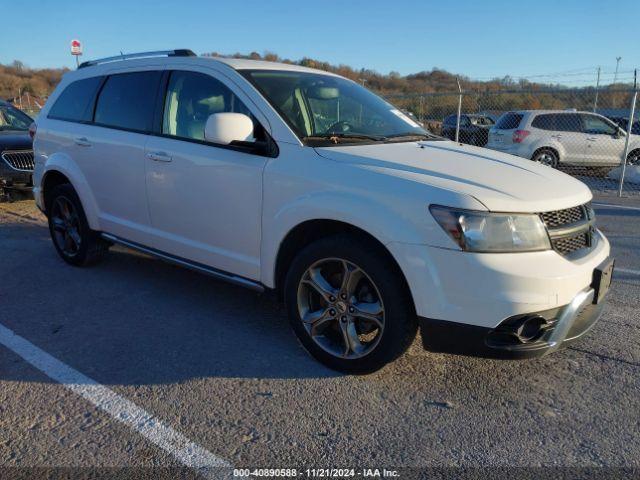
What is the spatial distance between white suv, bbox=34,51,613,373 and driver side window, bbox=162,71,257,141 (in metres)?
0.01

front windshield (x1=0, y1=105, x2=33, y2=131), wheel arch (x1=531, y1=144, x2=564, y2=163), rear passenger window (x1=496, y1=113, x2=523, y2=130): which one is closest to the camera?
front windshield (x1=0, y1=105, x2=33, y2=131)

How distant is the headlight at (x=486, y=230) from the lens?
8.75 ft

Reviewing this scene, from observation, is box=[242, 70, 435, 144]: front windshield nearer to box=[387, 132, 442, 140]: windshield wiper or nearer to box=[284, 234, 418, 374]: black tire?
box=[387, 132, 442, 140]: windshield wiper

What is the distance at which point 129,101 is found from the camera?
4535 mm

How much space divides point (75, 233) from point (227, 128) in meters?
2.72

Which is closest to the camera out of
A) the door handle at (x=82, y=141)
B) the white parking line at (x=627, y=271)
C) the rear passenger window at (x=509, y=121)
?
the door handle at (x=82, y=141)

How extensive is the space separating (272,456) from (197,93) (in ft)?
8.68

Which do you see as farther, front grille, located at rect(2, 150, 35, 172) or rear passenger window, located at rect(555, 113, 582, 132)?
rear passenger window, located at rect(555, 113, 582, 132)

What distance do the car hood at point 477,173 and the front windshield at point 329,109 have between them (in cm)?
26

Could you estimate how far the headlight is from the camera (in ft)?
8.75

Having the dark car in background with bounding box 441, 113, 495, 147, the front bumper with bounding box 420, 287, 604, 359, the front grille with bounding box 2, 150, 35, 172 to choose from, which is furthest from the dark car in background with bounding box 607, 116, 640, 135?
the front bumper with bounding box 420, 287, 604, 359

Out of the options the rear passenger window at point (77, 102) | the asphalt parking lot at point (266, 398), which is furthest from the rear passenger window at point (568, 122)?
the rear passenger window at point (77, 102)

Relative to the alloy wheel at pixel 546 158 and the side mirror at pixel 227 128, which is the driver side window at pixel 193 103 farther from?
the alloy wheel at pixel 546 158

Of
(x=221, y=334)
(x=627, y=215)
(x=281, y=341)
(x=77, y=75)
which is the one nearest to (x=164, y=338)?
(x=221, y=334)
